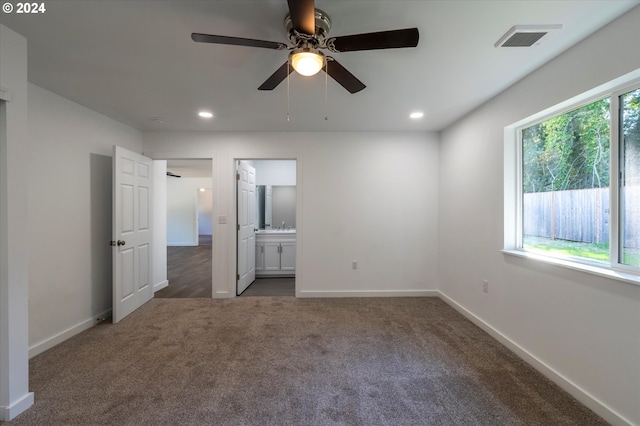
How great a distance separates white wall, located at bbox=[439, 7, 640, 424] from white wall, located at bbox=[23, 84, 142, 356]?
4.40 metres

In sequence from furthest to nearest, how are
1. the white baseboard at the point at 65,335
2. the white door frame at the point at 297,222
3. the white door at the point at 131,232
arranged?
the white door frame at the point at 297,222
the white door at the point at 131,232
the white baseboard at the point at 65,335

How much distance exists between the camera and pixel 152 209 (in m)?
3.97

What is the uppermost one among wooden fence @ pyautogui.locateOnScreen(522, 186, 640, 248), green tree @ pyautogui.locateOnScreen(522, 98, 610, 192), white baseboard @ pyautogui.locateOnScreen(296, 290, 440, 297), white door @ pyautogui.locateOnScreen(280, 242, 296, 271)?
green tree @ pyautogui.locateOnScreen(522, 98, 610, 192)

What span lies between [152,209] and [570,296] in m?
4.82

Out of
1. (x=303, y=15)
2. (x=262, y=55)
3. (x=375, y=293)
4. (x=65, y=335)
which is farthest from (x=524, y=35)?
(x=65, y=335)

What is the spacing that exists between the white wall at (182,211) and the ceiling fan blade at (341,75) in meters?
9.12

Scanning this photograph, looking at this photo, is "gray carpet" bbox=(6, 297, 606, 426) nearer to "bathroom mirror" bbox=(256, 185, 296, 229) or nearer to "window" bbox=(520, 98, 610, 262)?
"window" bbox=(520, 98, 610, 262)

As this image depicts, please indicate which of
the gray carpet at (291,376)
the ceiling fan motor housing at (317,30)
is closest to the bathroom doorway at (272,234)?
the gray carpet at (291,376)

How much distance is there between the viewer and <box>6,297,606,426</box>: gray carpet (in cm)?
171

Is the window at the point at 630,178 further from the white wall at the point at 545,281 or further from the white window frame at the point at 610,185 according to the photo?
the white wall at the point at 545,281

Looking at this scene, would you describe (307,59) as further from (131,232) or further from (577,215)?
(131,232)

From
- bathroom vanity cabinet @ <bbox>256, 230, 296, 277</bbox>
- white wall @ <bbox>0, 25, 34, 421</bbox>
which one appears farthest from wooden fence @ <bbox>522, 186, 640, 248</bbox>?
white wall @ <bbox>0, 25, 34, 421</bbox>

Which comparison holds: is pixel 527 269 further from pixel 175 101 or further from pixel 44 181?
pixel 44 181

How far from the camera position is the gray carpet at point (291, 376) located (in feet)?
5.62
